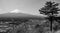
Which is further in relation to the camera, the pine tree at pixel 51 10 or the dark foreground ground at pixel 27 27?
the pine tree at pixel 51 10

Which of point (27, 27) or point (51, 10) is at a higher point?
A: point (51, 10)

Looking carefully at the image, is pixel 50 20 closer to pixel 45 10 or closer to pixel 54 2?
pixel 45 10

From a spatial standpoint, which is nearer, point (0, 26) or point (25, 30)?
point (0, 26)

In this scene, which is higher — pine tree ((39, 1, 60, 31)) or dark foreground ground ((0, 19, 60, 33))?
pine tree ((39, 1, 60, 31))

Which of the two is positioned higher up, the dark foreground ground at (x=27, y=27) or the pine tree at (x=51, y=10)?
the pine tree at (x=51, y=10)

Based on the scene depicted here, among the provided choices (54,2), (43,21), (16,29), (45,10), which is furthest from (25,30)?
(54,2)

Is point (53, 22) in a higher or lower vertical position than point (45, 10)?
lower

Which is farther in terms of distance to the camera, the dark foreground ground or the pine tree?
the pine tree

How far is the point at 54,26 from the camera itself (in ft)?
33.5

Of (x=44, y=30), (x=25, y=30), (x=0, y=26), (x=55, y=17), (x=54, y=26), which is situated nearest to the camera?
(x=0, y=26)

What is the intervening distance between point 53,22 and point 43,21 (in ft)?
4.81

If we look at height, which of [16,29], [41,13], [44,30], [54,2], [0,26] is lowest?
[44,30]

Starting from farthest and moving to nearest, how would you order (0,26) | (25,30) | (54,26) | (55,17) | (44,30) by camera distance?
(54,26)
(55,17)
(44,30)
(25,30)
(0,26)

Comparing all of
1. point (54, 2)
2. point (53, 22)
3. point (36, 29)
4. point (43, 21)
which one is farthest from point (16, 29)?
point (54, 2)
